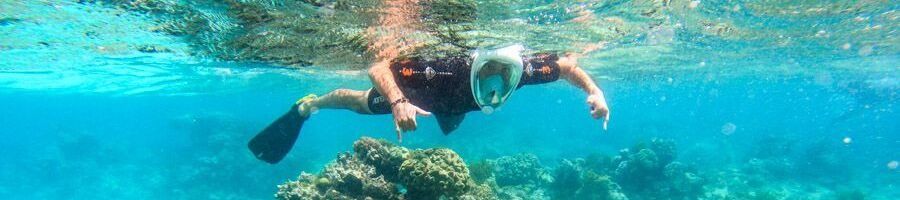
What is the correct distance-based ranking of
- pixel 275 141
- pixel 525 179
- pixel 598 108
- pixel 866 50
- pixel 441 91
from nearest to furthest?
pixel 598 108 < pixel 441 91 < pixel 275 141 < pixel 525 179 < pixel 866 50

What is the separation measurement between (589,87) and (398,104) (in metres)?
2.84

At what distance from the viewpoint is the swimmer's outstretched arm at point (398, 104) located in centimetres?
392

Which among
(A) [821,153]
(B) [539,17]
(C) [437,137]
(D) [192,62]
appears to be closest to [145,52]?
(D) [192,62]

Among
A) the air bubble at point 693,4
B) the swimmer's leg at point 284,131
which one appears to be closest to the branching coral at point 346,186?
the swimmer's leg at point 284,131

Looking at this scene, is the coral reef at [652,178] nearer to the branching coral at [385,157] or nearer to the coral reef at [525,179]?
the coral reef at [525,179]

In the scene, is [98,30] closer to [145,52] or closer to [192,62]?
[145,52]

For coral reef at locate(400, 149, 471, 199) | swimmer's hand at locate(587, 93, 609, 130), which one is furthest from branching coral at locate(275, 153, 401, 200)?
swimmer's hand at locate(587, 93, 609, 130)

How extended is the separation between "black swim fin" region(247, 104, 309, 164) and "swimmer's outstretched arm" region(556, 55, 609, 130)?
4710mm

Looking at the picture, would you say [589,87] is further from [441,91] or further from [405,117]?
[405,117]

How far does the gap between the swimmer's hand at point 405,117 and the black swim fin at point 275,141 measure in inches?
178

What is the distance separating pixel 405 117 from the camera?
3.97 m

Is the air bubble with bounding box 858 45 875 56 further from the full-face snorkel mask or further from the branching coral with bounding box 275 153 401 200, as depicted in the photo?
the branching coral with bounding box 275 153 401 200

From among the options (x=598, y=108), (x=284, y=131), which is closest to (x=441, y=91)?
(x=598, y=108)

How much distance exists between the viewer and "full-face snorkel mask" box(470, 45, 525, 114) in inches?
172
